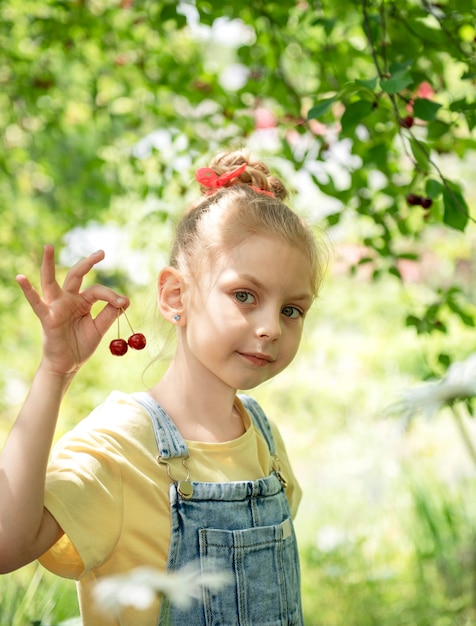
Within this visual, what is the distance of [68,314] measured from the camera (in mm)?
1101

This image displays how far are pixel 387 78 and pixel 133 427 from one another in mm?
728

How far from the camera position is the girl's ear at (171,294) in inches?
53.8

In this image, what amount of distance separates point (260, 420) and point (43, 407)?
1.88ft

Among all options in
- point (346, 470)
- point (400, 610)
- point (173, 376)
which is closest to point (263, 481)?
point (173, 376)

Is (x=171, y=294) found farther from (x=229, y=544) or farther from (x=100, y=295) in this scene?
(x=229, y=544)

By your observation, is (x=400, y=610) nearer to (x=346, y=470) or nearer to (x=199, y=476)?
(x=346, y=470)

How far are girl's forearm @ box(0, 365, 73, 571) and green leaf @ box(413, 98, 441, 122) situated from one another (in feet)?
2.60

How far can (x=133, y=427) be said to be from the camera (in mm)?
1225

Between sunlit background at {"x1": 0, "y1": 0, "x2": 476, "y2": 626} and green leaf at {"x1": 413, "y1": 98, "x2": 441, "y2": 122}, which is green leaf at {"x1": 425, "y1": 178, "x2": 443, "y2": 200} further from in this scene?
green leaf at {"x1": 413, "y1": 98, "x2": 441, "y2": 122}

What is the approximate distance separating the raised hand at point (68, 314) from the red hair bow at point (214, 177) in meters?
0.39

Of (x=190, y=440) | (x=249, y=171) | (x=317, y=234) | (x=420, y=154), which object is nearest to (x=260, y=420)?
(x=190, y=440)

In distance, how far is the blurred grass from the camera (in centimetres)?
288

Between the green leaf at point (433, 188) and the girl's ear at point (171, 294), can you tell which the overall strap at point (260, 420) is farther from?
the green leaf at point (433, 188)

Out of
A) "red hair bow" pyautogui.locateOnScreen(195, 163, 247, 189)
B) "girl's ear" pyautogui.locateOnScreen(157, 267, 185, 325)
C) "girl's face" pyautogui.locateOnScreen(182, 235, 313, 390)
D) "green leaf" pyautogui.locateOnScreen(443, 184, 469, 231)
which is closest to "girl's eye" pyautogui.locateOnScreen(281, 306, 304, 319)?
"girl's face" pyautogui.locateOnScreen(182, 235, 313, 390)
